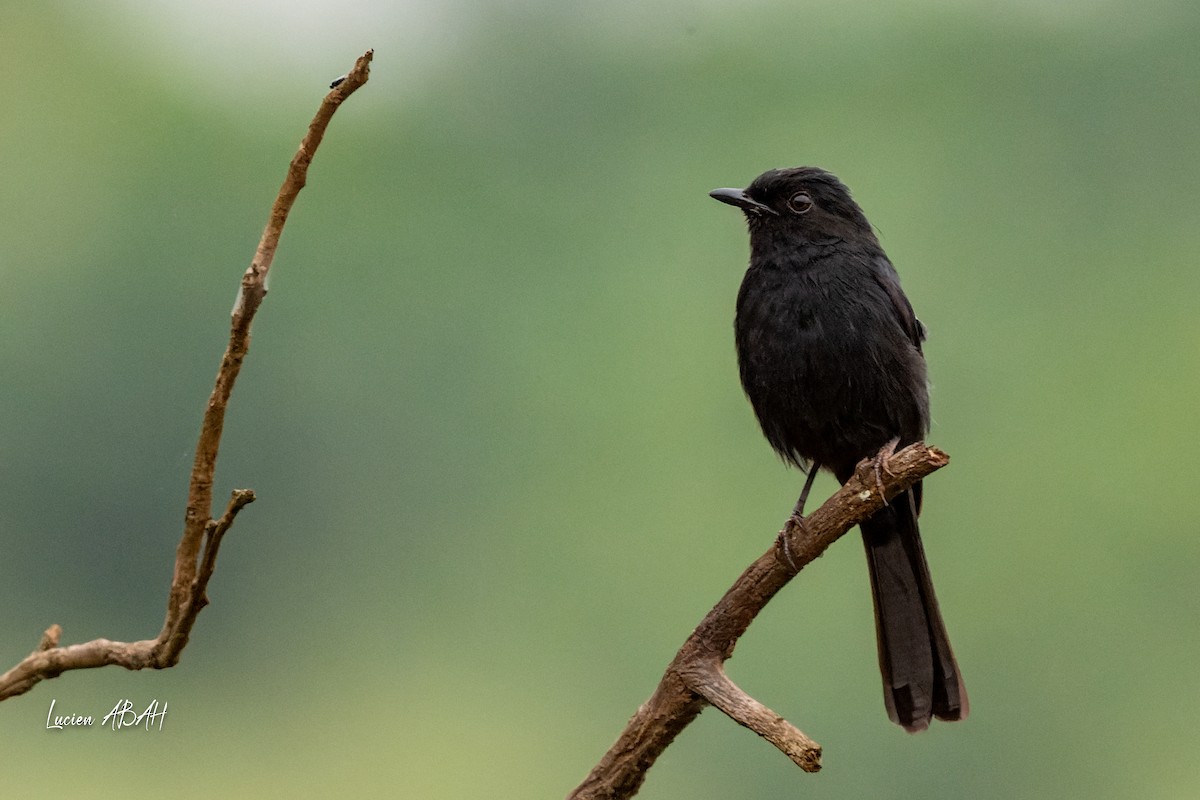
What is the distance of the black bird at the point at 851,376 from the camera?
3.49 meters

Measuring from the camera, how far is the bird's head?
3.79 metres

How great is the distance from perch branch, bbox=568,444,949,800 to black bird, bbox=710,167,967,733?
1.70 ft

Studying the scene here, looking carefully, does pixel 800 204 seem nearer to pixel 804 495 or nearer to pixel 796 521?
pixel 804 495

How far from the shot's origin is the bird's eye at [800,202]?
12.6 ft

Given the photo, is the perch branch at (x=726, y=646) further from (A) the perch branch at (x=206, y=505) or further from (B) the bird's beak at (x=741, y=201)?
(B) the bird's beak at (x=741, y=201)

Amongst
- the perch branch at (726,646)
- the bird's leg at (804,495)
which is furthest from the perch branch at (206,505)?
the bird's leg at (804,495)

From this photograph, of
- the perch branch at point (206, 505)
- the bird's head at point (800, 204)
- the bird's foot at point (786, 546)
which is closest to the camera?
the perch branch at point (206, 505)

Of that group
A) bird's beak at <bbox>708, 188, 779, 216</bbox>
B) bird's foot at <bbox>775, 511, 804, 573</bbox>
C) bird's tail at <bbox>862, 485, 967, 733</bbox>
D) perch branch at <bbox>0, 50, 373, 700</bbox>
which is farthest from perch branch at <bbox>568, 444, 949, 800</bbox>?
bird's beak at <bbox>708, 188, 779, 216</bbox>

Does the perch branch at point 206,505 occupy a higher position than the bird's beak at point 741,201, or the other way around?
the bird's beak at point 741,201

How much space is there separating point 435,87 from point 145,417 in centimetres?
289

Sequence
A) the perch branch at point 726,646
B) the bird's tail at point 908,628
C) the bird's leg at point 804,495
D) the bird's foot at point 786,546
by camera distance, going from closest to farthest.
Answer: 1. the perch branch at point 726,646
2. the bird's foot at point 786,546
3. the bird's leg at point 804,495
4. the bird's tail at point 908,628

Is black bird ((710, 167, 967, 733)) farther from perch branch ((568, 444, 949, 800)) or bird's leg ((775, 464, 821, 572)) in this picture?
perch branch ((568, 444, 949, 800))

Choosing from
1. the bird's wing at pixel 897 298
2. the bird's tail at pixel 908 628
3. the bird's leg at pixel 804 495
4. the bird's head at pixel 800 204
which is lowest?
the bird's tail at pixel 908 628

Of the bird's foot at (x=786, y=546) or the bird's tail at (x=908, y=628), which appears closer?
the bird's foot at (x=786, y=546)
